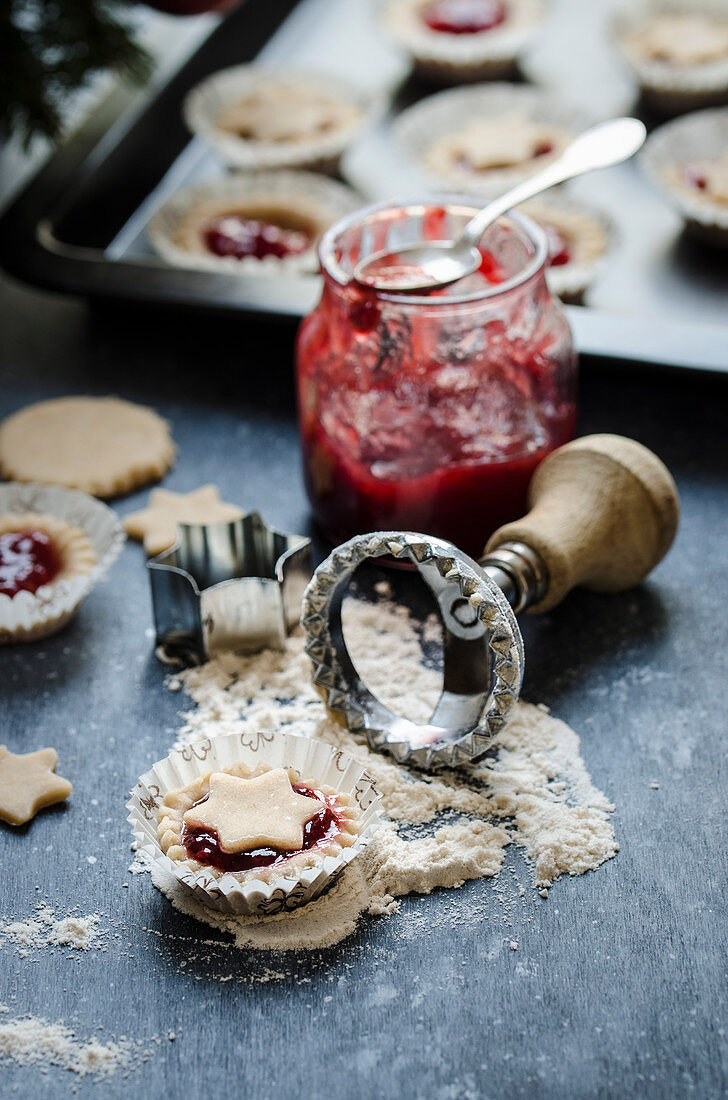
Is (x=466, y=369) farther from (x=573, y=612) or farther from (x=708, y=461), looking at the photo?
(x=708, y=461)

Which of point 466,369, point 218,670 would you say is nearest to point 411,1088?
point 218,670

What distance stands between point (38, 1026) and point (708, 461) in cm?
97

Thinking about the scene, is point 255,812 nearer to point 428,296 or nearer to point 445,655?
point 445,655

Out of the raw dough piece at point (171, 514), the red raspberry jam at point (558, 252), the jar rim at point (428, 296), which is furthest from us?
the red raspberry jam at point (558, 252)

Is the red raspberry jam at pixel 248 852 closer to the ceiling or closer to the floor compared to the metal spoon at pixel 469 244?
closer to the floor

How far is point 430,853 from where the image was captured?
3.37 ft

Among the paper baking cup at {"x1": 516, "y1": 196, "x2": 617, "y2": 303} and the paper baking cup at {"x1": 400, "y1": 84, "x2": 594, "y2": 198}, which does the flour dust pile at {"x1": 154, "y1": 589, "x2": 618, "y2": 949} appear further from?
the paper baking cup at {"x1": 400, "y1": 84, "x2": 594, "y2": 198}

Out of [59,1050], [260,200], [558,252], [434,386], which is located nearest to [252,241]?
[260,200]

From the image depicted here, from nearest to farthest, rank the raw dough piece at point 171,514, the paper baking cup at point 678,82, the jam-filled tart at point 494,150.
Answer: the raw dough piece at point 171,514, the jam-filled tart at point 494,150, the paper baking cup at point 678,82

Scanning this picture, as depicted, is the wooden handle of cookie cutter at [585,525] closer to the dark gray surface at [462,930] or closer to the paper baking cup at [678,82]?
the dark gray surface at [462,930]

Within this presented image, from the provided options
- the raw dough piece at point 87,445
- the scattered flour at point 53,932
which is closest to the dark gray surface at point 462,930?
the scattered flour at point 53,932

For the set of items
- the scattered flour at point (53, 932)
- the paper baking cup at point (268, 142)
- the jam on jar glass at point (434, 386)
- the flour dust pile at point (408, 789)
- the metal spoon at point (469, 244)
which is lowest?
the flour dust pile at point (408, 789)

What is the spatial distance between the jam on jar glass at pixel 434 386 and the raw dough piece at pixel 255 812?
0.36m

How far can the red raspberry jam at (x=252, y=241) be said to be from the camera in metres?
1.77
